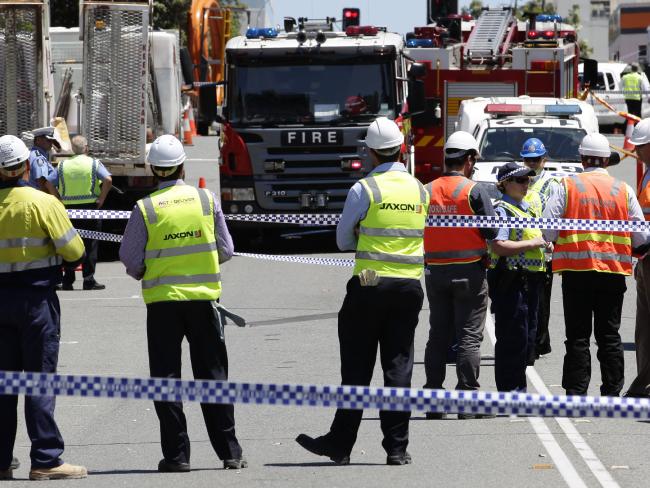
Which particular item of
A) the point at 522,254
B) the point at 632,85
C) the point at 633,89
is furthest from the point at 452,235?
the point at 632,85

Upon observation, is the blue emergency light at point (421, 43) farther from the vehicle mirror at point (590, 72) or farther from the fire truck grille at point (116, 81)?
the fire truck grille at point (116, 81)

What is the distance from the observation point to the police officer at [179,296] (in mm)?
8258

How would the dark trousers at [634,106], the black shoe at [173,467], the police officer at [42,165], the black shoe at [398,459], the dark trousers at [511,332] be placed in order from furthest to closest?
the dark trousers at [634,106] → the police officer at [42,165] → the dark trousers at [511,332] → the black shoe at [398,459] → the black shoe at [173,467]

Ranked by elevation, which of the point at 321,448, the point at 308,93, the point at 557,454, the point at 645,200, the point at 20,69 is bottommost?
the point at 557,454

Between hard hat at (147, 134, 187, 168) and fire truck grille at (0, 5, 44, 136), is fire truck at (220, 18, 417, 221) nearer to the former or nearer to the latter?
fire truck grille at (0, 5, 44, 136)

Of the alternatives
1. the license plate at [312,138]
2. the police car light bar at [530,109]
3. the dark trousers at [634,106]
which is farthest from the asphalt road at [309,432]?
the dark trousers at [634,106]

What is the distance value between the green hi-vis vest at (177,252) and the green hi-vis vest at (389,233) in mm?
876

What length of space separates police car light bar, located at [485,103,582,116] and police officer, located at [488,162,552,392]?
30.0 feet

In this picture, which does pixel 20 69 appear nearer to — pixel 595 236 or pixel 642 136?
pixel 642 136

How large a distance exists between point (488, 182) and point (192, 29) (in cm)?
2097

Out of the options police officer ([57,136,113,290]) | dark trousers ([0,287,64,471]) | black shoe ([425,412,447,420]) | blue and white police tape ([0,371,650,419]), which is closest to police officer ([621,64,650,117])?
police officer ([57,136,113,290])

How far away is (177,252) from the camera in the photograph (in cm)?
828

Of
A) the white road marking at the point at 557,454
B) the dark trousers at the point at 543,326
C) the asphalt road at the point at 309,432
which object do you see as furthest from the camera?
the dark trousers at the point at 543,326

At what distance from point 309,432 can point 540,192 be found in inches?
131
